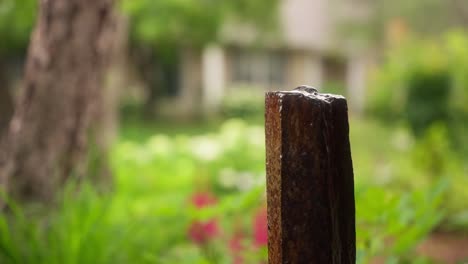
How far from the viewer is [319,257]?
3.45 feet

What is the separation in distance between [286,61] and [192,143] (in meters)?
19.3

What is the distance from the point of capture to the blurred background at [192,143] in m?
2.31

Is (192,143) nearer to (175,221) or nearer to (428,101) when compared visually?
(428,101)

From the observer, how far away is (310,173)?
104 cm

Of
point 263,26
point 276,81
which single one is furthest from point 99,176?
point 276,81

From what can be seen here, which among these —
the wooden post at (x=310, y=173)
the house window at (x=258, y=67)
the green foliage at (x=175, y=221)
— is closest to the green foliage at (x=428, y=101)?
the green foliage at (x=175, y=221)

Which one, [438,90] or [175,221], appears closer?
[175,221]

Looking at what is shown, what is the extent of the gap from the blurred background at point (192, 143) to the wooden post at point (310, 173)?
457mm

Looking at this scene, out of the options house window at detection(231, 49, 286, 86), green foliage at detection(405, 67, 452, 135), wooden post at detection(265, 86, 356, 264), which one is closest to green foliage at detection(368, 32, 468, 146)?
green foliage at detection(405, 67, 452, 135)

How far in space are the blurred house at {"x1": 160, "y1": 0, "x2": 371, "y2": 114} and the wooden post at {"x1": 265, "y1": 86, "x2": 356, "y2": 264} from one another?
75.3ft

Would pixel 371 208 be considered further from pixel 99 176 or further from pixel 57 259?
pixel 99 176

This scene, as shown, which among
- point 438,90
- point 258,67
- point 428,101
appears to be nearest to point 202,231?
point 428,101

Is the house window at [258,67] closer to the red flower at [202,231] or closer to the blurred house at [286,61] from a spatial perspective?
the blurred house at [286,61]

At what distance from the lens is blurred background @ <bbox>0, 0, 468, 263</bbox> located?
231 centimetres
